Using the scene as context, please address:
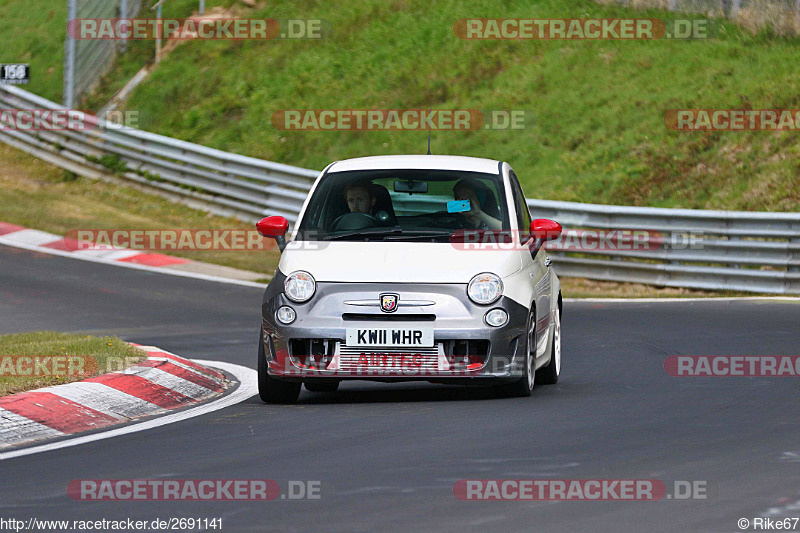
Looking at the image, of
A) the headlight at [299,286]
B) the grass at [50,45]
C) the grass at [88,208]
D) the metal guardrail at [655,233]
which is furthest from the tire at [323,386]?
the grass at [50,45]

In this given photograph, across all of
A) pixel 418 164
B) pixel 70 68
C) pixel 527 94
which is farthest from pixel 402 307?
pixel 70 68

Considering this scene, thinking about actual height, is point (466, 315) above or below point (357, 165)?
below

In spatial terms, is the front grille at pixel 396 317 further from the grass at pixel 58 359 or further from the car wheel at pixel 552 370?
the grass at pixel 58 359

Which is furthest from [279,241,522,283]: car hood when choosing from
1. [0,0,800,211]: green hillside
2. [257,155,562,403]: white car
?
[0,0,800,211]: green hillside

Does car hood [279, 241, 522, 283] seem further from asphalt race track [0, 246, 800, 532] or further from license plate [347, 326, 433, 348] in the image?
asphalt race track [0, 246, 800, 532]

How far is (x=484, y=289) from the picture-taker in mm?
9383

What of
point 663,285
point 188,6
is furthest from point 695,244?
point 188,6

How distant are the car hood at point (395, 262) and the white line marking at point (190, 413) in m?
0.99

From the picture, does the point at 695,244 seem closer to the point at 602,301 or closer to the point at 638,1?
the point at 602,301

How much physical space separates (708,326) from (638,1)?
46.4ft

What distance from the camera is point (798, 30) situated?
83.0 feet

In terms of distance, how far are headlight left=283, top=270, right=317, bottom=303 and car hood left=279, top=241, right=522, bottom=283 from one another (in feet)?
0.15

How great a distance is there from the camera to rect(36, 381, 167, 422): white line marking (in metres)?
9.10

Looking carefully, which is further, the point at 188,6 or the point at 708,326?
the point at 188,6
